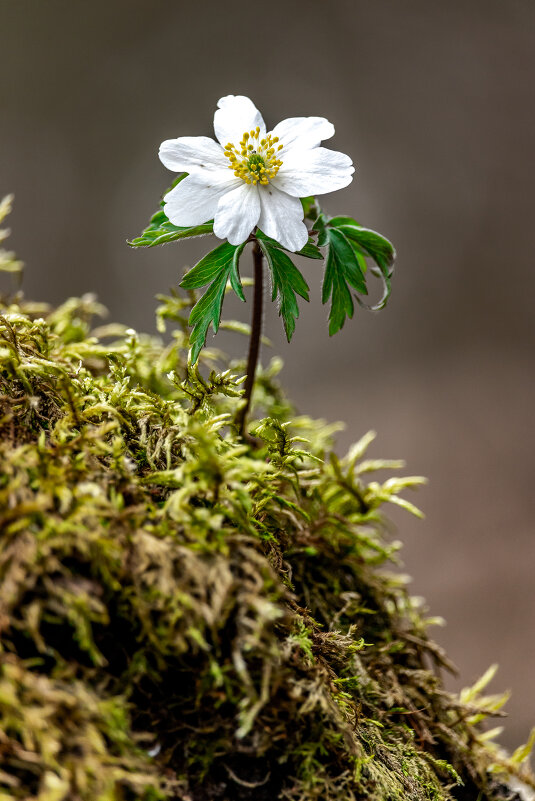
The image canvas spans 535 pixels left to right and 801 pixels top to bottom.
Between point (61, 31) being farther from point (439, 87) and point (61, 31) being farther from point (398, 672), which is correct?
point (398, 672)

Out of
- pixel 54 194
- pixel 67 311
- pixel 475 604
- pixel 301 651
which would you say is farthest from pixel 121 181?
pixel 301 651

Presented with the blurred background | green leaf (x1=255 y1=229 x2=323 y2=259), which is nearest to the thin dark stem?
green leaf (x1=255 y1=229 x2=323 y2=259)

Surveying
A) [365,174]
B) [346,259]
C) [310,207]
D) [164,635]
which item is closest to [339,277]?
[346,259]

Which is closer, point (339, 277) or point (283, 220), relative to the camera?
point (283, 220)

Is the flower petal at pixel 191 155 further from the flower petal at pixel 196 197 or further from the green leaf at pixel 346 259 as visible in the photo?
the green leaf at pixel 346 259

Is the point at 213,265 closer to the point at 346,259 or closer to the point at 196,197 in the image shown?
the point at 196,197

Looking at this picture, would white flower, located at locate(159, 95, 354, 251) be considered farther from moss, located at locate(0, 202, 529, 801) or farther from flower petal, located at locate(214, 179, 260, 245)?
moss, located at locate(0, 202, 529, 801)
